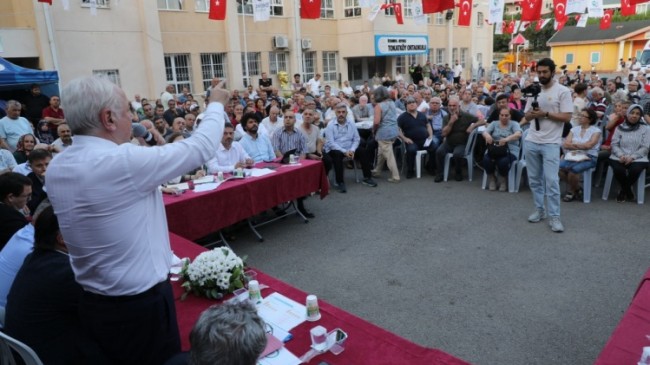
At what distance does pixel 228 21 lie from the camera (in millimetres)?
15750

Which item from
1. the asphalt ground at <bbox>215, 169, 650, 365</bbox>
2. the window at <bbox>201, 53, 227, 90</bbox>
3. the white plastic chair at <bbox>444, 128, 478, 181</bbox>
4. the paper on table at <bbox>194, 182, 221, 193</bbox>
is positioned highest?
the window at <bbox>201, 53, 227, 90</bbox>

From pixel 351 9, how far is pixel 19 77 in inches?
577

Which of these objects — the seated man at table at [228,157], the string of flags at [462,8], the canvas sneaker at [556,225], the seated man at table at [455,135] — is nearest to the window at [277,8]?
the string of flags at [462,8]

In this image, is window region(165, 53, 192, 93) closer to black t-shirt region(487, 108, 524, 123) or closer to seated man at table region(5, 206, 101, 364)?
black t-shirt region(487, 108, 524, 123)

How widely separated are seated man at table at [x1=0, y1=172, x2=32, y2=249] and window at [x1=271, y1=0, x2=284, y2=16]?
1543 cm

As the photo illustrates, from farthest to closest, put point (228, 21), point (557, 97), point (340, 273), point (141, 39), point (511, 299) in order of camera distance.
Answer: point (228, 21)
point (141, 39)
point (557, 97)
point (340, 273)
point (511, 299)

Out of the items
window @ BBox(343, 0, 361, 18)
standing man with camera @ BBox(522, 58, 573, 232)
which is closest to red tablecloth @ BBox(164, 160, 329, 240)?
standing man with camera @ BBox(522, 58, 573, 232)

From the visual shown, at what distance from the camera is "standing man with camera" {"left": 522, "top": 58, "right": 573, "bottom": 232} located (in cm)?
477

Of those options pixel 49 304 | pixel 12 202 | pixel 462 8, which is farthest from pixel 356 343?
pixel 462 8

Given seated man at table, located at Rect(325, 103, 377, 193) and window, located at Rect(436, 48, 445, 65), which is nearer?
seated man at table, located at Rect(325, 103, 377, 193)

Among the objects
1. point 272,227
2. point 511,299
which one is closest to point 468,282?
point 511,299

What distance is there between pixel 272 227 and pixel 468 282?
2746mm

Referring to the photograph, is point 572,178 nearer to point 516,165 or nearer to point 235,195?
point 516,165

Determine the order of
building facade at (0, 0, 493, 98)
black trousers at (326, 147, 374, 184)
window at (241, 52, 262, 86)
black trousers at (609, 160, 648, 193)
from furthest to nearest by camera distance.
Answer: window at (241, 52, 262, 86)
building facade at (0, 0, 493, 98)
black trousers at (326, 147, 374, 184)
black trousers at (609, 160, 648, 193)
